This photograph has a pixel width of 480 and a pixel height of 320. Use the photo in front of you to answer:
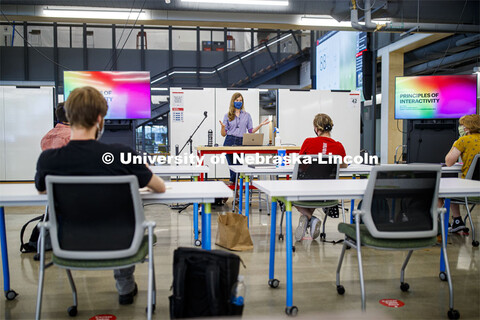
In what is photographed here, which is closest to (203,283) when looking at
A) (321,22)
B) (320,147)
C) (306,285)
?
(306,285)

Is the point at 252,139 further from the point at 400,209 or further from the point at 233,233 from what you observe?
the point at 400,209

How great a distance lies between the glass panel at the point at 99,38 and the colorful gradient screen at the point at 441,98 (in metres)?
10.4

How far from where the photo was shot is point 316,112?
8.45m

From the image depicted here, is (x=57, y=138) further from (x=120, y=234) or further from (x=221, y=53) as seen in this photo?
(x=221, y=53)

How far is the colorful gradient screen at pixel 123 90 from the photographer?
5078 mm

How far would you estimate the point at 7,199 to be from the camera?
6.49 feet

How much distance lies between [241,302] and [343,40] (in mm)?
9105

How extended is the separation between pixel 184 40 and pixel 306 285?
40.1 feet

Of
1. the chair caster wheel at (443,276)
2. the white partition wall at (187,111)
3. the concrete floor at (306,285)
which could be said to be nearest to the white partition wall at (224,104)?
the white partition wall at (187,111)

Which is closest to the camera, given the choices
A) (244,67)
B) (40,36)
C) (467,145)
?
(467,145)

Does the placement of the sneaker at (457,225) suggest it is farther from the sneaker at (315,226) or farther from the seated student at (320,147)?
the sneaker at (315,226)

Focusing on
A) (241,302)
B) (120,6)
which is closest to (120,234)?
(241,302)

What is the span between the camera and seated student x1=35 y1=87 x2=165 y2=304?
1784 mm

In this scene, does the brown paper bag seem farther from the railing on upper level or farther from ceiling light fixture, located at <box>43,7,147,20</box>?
the railing on upper level
